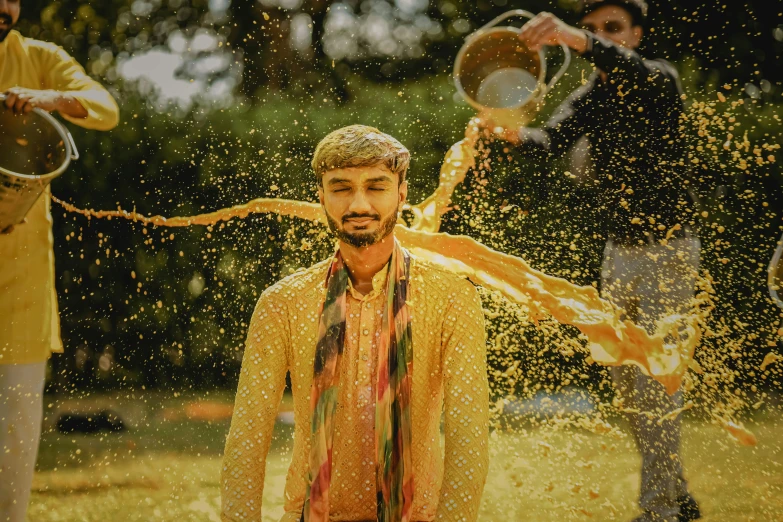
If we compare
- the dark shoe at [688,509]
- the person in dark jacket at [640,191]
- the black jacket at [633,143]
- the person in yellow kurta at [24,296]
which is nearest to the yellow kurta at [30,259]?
the person in yellow kurta at [24,296]

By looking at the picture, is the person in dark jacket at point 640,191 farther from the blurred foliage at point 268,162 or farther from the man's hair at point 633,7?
the blurred foliage at point 268,162

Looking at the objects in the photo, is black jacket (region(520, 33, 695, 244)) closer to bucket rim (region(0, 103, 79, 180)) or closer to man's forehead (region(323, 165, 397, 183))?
man's forehead (region(323, 165, 397, 183))

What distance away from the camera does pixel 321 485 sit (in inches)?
71.2

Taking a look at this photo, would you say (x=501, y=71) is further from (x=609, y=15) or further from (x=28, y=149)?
(x=28, y=149)

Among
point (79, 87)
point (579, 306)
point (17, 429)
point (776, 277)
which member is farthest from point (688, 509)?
point (79, 87)

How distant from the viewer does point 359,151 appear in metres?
1.84

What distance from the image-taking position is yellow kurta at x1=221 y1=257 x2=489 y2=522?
5.92 feet

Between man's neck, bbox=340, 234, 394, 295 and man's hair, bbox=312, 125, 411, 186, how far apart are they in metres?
0.17

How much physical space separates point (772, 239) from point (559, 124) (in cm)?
102

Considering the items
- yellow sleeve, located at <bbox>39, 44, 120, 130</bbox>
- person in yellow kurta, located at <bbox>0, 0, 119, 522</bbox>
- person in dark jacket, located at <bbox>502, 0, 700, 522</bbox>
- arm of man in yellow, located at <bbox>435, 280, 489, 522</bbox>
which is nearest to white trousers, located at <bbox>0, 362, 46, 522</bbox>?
person in yellow kurta, located at <bbox>0, 0, 119, 522</bbox>

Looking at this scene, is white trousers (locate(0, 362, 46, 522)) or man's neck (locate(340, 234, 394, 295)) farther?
white trousers (locate(0, 362, 46, 522))

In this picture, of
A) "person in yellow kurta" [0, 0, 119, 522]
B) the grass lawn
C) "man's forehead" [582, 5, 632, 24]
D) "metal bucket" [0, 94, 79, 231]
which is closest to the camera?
"metal bucket" [0, 94, 79, 231]

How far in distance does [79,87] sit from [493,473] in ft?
7.40

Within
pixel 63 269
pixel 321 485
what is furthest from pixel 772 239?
pixel 63 269
